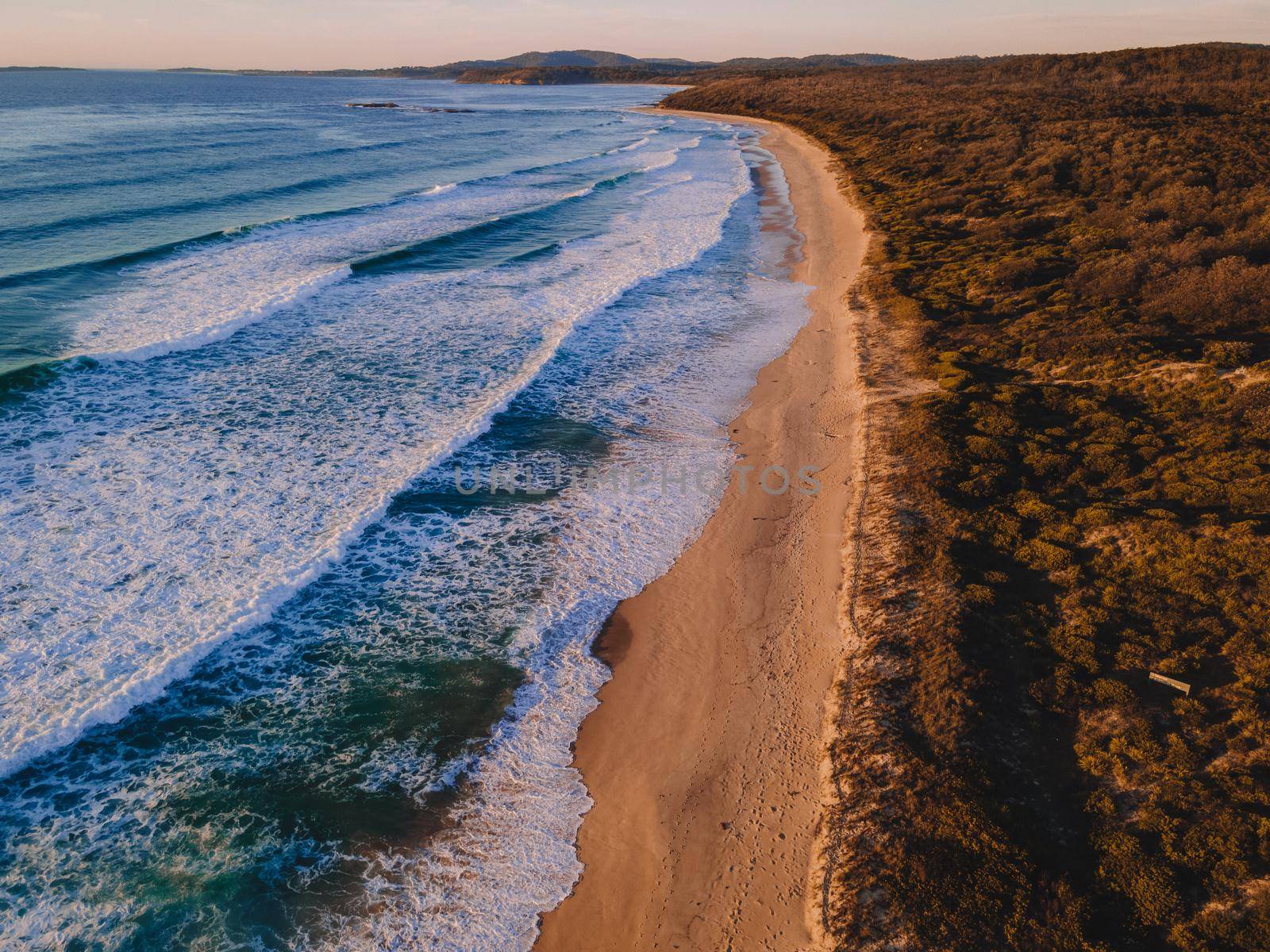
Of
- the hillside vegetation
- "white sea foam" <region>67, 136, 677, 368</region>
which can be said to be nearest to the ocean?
"white sea foam" <region>67, 136, 677, 368</region>

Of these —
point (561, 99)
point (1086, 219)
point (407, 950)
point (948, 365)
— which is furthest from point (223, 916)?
point (561, 99)

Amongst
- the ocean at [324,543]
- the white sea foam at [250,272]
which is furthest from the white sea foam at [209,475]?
the white sea foam at [250,272]

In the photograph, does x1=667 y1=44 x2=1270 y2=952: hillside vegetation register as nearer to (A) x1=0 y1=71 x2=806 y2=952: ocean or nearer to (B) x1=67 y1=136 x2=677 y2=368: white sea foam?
(A) x1=0 y1=71 x2=806 y2=952: ocean

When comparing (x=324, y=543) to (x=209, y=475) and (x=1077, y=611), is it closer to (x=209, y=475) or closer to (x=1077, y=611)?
(x=209, y=475)

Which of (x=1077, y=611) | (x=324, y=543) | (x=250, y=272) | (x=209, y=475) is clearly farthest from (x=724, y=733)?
(x=250, y=272)

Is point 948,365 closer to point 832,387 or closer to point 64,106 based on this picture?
point 832,387

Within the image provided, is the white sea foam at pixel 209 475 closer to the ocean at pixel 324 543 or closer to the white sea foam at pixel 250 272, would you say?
the ocean at pixel 324 543
